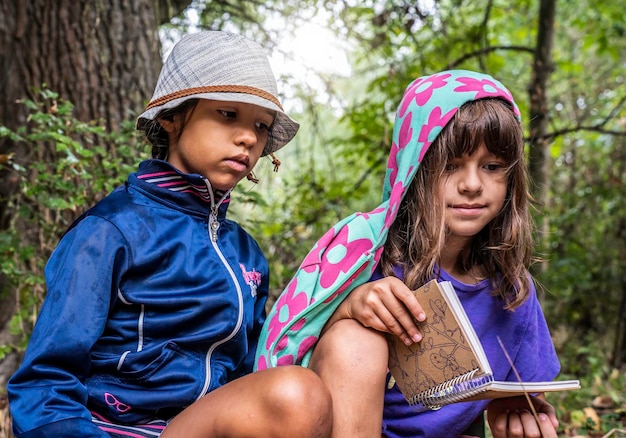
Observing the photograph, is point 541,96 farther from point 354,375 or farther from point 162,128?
point 354,375

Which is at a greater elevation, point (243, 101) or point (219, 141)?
point (243, 101)

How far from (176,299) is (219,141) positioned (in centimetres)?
46

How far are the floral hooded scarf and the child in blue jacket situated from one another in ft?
0.46

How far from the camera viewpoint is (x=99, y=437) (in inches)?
58.6

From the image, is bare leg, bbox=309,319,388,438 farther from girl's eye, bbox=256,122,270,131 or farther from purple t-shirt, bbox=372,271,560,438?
girl's eye, bbox=256,122,270,131

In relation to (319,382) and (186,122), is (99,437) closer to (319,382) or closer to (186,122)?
(319,382)

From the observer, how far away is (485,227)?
6.95 feet

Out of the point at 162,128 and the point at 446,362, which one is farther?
the point at 162,128

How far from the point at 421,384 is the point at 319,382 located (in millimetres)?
342

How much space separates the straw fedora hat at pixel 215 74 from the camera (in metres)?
1.82

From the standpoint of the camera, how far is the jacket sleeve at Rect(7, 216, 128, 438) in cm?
147

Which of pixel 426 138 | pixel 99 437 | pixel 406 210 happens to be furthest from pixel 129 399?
pixel 426 138

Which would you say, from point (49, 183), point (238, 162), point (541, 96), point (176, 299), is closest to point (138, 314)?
point (176, 299)

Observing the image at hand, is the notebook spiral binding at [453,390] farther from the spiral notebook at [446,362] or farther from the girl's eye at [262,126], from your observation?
the girl's eye at [262,126]
